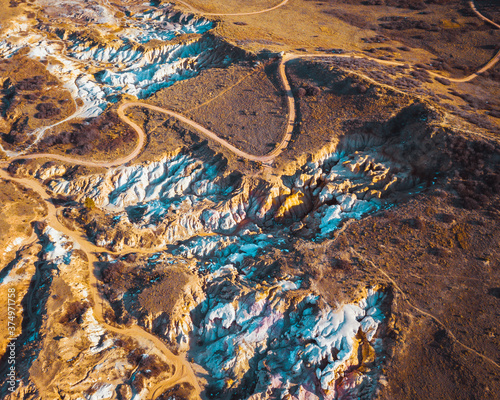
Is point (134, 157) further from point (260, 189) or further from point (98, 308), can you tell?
point (98, 308)

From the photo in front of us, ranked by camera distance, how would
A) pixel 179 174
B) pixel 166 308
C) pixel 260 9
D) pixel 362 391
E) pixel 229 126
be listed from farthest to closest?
pixel 260 9 → pixel 229 126 → pixel 179 174 → pixel 166 308 → pixel 362 391

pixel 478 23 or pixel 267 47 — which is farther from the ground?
pixel 478 23

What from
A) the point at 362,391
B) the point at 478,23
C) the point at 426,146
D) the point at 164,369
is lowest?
the point at 164,369

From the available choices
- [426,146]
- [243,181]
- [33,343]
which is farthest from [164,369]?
[426,146]

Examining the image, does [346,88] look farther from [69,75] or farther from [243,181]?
[69,75]

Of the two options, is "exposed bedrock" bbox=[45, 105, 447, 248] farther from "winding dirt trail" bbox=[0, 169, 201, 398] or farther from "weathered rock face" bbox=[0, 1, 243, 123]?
"weathered rock face" bbox=[0, 1, 243, 123]

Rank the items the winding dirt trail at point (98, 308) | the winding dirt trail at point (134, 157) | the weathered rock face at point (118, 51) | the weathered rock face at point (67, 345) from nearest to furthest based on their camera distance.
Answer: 1. the weathered rock face at point (67, 345)
2. the winding dirt trail at point (98, 308)
3. the winding dirt trail at point (134, 157)
4. the weathered rock face at point (118, 51)

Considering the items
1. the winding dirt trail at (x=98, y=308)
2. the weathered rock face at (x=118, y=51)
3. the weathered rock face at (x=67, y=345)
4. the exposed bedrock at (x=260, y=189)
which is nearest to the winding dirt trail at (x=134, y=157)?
the winding dirt trail at (x=98, y=308)

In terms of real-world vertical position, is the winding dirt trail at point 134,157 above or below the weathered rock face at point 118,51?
below

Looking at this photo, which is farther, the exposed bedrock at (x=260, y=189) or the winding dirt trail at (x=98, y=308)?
the exposed bedrock at (x=260, y=189)

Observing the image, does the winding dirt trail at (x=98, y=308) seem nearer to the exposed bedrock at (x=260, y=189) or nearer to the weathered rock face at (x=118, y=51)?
the exposed bedrock at (x=260, y=189)

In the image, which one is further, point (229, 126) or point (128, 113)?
point (128, 113)
